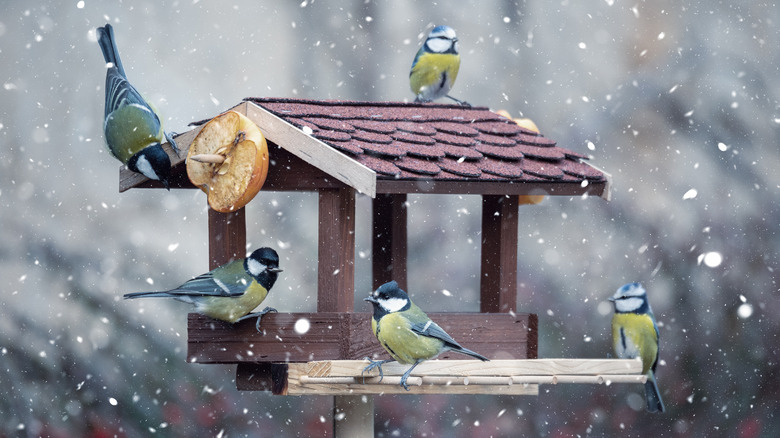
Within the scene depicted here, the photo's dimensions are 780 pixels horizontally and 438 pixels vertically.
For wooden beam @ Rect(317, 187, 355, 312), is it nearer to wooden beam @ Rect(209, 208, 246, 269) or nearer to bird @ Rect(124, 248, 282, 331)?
bird @ Rect(124, 248, 282, 331)

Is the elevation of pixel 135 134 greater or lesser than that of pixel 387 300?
greater

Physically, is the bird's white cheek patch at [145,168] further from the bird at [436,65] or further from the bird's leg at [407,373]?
the bird at [436,65]

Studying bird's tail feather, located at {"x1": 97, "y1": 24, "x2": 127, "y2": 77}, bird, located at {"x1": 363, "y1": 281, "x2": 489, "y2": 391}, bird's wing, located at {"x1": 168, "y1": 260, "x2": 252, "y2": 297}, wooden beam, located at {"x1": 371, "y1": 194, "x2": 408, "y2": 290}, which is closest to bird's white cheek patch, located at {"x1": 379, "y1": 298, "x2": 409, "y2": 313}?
bird, located at {"x1": 363, "y1": 281, "x2": 489, "y2": 391}

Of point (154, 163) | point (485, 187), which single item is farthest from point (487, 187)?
point (154, 163)

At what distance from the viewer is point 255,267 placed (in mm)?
3512

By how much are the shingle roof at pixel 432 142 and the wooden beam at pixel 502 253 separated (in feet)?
0.65

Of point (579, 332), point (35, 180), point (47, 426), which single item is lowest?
point (47, 426)

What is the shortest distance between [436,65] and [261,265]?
4.82ft

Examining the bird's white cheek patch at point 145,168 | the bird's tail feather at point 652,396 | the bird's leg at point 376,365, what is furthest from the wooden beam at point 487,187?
the bird's tail feather at point 652,396

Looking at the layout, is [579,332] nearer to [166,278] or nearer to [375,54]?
[375,54]

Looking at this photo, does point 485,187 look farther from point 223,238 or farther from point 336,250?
point 223,238

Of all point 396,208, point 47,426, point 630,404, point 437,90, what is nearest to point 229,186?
point 396,208

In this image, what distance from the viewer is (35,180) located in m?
6.41

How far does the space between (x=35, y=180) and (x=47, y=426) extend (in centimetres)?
141
